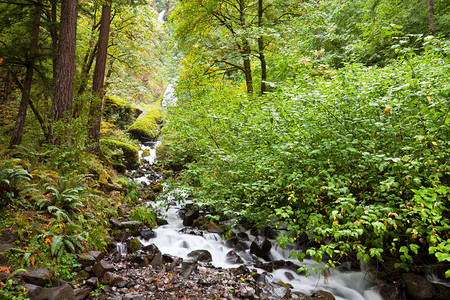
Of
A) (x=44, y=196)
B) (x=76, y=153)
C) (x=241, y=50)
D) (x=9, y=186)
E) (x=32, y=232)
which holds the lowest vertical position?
(x=32, y=232)

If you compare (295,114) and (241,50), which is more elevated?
(241,50)

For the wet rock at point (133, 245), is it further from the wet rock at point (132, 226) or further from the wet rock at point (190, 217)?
the wet rock at point (190, 217)

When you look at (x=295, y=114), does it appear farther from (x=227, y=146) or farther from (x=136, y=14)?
(x=136, y=14)

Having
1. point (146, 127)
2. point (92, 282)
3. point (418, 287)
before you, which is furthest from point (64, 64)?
point (146, 127)

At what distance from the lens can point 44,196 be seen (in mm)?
5633

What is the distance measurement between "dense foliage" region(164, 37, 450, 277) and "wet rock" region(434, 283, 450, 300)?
0.48 metres

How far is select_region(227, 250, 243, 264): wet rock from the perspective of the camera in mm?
6519

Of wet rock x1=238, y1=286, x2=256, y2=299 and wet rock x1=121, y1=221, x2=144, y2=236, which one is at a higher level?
wet rock x1=121, y1=221, x2=144, y2=236

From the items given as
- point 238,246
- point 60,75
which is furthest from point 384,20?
point 60,75

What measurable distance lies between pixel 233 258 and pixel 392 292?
11.5 feet

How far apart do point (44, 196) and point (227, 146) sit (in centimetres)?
471

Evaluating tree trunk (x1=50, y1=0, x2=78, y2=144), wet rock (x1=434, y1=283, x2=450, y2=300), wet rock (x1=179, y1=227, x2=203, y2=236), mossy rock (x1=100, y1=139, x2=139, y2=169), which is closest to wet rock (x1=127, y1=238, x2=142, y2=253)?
wet rock (x1=179, y1=227, x2=203, y2=236)

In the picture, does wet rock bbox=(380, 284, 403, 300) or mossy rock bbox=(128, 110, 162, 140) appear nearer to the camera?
wet rock bbox=(380, 284, 403, 300)

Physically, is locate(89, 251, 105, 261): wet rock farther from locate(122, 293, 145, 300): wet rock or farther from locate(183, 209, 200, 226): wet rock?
locate(183, 209, 200, 226): wet rock
